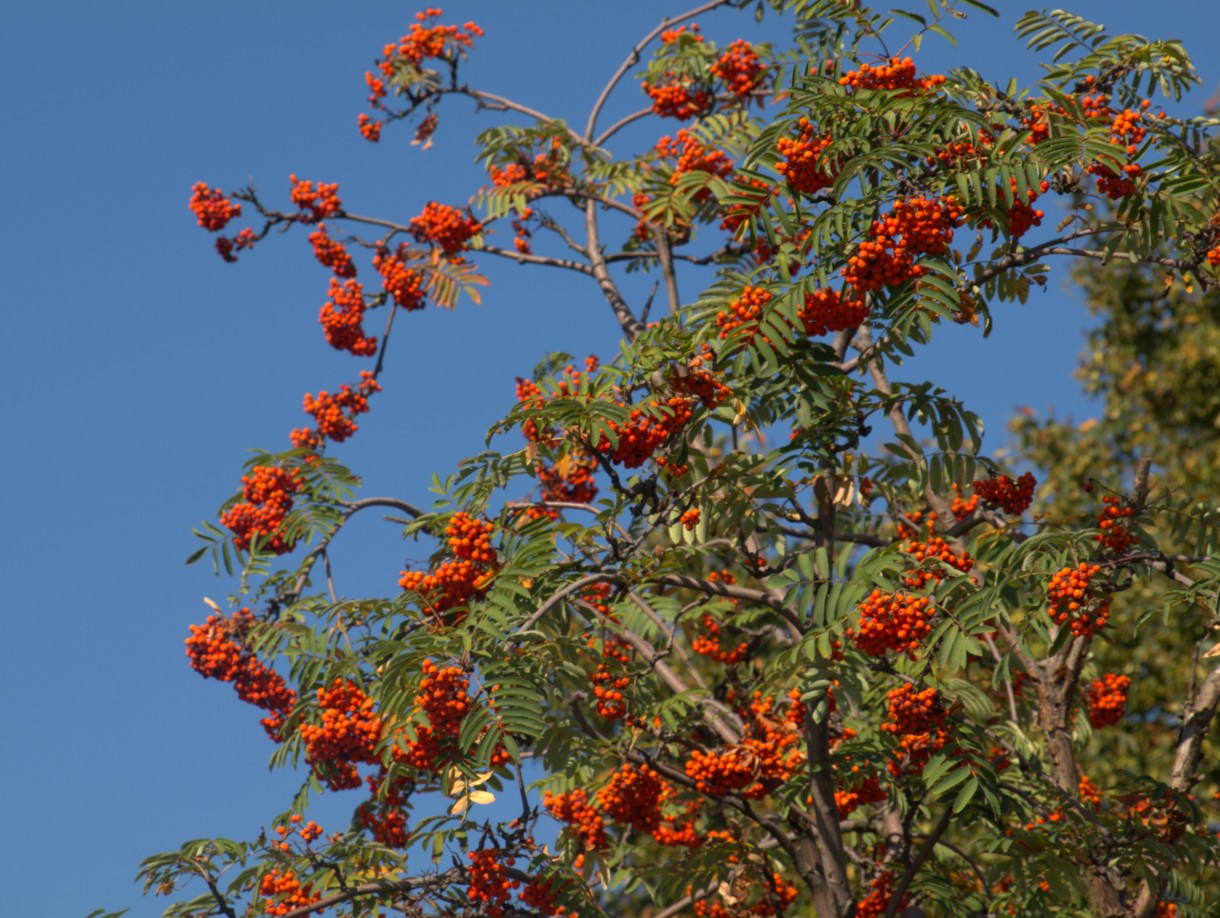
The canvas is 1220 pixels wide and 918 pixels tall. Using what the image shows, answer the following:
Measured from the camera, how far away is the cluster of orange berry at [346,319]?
380 inches

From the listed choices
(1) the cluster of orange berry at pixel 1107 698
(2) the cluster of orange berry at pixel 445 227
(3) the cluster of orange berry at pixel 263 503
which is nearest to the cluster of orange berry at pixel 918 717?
(1) the cluster of orange berry at pixel 1107 698

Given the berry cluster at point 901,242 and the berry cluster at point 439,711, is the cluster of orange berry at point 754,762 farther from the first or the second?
the berry cluster at point 901,242

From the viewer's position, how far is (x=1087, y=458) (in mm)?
18984

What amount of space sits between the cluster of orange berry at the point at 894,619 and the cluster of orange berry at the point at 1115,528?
1.23 meters

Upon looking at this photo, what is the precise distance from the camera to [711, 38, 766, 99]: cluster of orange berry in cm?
966

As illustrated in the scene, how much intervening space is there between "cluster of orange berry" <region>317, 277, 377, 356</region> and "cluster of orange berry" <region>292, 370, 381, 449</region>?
1.46ft

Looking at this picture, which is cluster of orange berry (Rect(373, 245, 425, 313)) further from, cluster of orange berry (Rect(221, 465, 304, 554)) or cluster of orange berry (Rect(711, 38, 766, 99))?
cluster of orange berry (Rect(711, 38, 766, 99))

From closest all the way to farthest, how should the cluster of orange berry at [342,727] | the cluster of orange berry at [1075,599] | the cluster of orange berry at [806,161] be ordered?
the cluster of orange berry at [1075,599] → the cluster of orange berry at [806,161] → the cluster of orange berry at [342,727]

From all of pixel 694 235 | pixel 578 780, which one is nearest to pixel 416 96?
pixel 694 235

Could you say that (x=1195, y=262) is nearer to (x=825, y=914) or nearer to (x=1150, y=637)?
(x=825, y=914)

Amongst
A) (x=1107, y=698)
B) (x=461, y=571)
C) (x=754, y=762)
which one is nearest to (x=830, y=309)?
(x=461, y=571)

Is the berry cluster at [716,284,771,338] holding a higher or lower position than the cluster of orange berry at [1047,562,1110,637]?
higher

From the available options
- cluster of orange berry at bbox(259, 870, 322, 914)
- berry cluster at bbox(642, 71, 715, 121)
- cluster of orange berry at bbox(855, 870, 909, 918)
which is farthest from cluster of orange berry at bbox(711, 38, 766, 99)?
cluster of orange berry at bbox(259, 870, 322, 914)

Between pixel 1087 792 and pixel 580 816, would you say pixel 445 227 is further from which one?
pixel 1087 792
